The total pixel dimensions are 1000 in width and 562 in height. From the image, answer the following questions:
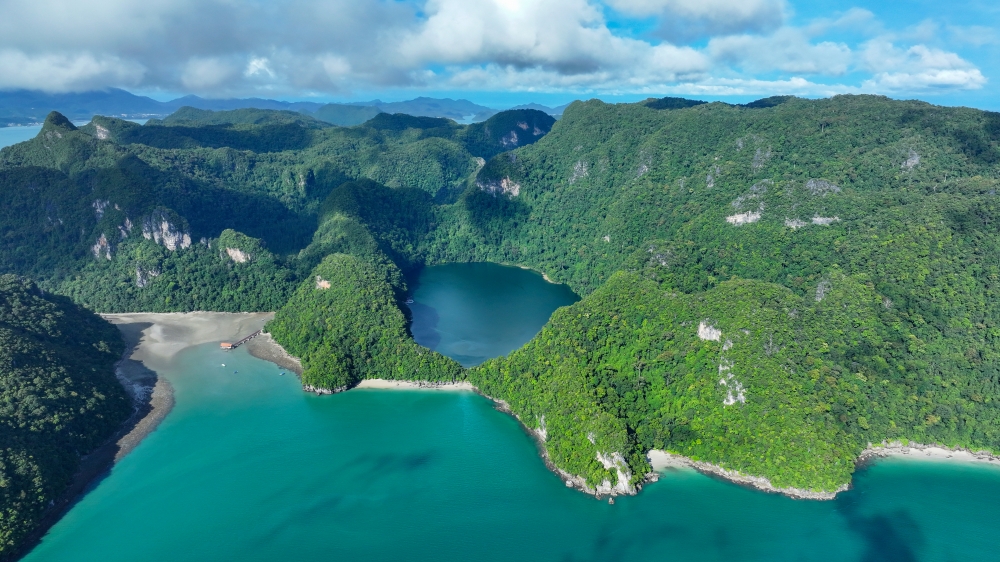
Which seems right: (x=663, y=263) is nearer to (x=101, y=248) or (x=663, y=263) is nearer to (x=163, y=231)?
(x=163, y=231)

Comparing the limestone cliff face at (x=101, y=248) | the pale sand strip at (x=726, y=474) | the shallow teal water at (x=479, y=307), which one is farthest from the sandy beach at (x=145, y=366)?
the pale sand strip at (x=726, y=474)

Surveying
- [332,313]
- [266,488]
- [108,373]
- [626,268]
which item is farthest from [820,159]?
[108,373]

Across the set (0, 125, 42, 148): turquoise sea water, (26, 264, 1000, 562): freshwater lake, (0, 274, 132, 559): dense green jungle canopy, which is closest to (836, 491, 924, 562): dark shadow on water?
(26, 264, 1000, 562): freshwater lake

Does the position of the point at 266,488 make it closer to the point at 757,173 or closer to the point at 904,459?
the point at 904,459

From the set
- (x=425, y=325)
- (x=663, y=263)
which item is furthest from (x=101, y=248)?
(x=663, y=263)

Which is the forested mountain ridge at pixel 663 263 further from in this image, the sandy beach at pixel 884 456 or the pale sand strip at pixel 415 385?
the pale sand strip at pixel 415 385
